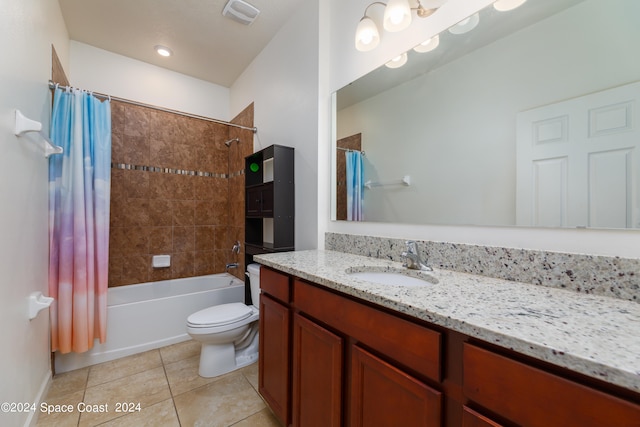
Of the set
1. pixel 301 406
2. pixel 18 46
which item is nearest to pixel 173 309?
pixel 301 406

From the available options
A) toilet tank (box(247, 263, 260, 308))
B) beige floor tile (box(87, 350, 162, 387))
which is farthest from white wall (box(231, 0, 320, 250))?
beige floor tile (box(87, 350, 162, 387))

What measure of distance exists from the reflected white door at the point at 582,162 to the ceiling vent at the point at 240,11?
6.53ft

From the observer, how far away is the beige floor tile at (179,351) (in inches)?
79.9

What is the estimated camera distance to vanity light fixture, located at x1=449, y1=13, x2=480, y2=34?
43.5 inches

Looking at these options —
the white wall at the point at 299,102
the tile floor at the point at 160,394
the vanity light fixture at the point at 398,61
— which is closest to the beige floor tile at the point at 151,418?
the tile floor at the point at 160,394

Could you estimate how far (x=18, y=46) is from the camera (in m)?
1.19

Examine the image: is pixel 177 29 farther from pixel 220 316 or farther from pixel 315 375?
pixel 315 375

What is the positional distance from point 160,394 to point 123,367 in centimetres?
56

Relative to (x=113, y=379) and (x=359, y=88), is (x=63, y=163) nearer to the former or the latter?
(x=113, y=379)

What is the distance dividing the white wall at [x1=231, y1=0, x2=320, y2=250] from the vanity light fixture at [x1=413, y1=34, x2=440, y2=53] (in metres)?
0.73

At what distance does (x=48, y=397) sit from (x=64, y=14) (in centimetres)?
277

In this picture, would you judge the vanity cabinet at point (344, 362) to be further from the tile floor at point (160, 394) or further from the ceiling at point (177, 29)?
the ceiling at point (177, 29)

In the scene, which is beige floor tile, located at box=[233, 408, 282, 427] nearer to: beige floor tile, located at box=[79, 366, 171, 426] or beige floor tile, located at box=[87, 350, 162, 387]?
beige floor tile, located at box=[79, 366, 171, 426]

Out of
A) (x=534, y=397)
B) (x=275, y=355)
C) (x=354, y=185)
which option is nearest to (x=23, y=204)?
(x=275, y=355)
